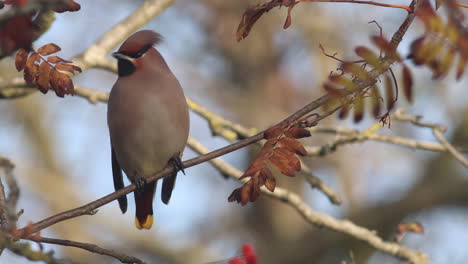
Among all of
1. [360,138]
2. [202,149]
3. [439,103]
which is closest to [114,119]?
[202,149]

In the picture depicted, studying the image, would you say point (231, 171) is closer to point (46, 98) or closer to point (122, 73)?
point (122, 73)

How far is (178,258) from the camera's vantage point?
8867mm

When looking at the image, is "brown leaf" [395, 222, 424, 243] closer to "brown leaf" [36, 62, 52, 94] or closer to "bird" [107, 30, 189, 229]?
"bird" [107, 30, 189, 229]

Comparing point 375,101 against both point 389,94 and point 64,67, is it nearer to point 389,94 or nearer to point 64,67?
point 389,94

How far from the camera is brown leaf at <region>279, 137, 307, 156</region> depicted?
2543 millimetres

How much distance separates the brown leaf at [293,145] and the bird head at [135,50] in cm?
163

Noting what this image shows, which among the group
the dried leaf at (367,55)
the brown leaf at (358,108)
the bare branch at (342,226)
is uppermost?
the dried leaf at (367,55)

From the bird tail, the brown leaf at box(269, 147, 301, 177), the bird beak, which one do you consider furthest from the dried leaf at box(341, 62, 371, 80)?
the bird tail

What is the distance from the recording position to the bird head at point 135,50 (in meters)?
4.04

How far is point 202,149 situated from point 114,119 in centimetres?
58

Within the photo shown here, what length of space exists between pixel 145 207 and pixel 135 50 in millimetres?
905

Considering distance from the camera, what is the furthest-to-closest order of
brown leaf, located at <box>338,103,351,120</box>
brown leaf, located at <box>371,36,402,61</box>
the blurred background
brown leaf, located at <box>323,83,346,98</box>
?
the blurred background
brown leaf, located at <box>338,103,351,120</box>
brown leaf, located at <box>323,83,346,98</box>
brown leaf, located at <box>371,36,402,61</box>

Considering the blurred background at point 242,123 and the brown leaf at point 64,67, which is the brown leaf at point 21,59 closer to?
the brown leaf at point 64,67

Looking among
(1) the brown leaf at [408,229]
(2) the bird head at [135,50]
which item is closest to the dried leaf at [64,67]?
(2) the bird head at [135,50]
